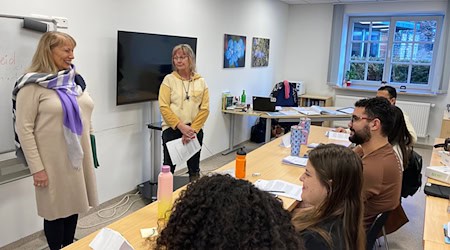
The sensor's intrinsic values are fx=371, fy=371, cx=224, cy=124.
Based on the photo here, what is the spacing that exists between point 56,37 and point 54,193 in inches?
34.8

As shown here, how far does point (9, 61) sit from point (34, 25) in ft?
0.93

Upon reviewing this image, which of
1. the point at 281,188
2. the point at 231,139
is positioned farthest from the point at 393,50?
the point at 281,188

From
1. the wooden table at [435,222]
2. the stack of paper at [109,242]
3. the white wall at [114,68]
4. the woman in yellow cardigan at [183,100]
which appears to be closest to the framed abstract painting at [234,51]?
the white wall at [114,68]

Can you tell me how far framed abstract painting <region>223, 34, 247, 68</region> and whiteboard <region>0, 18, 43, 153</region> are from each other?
9.33 feet

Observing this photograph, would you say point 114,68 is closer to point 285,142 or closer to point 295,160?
point 285,142

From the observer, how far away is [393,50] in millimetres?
6316

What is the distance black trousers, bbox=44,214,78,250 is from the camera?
2191mm

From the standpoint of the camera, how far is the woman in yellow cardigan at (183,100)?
9.81 ft

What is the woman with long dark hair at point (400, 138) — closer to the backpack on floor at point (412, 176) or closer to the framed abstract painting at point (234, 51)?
the backpack on floor at point (412, 176)

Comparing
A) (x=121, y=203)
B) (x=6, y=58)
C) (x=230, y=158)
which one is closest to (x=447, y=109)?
(x=230, y=158)

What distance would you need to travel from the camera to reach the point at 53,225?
2191 millimetres

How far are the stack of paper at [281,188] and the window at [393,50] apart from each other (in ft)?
16.4

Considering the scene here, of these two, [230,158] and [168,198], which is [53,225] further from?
[230,158]

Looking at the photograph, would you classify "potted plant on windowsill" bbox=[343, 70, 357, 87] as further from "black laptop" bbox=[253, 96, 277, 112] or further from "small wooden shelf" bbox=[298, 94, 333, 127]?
"black laptop" bbox=[253, 96, 277, 112]
